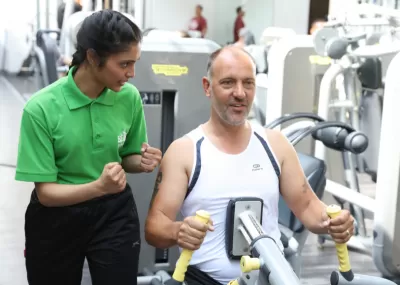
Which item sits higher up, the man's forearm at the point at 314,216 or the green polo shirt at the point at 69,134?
the green polo shirt at the point at 69,134

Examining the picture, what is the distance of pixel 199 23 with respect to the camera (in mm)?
12289

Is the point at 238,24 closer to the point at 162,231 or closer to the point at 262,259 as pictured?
the point at 162,231

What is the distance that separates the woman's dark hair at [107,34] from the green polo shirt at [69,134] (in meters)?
0.14

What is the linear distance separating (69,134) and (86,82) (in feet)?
0.55

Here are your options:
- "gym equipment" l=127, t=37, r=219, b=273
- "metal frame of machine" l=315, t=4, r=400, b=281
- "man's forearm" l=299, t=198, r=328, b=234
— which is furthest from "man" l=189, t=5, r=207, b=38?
"man's forearm" l=299, t=198, r=328, b=234

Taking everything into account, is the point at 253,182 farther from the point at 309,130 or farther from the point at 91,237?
the point at 309,130

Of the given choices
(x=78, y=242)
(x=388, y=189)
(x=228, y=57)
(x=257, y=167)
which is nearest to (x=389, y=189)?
(x=388, y=189)

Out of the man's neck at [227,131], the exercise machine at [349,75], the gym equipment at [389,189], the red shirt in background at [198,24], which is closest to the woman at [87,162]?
the man's neck at [227,131]

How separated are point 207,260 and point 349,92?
2125 mm

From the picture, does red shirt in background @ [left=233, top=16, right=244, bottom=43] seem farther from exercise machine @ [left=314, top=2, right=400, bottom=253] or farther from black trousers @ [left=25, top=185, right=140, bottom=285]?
black trousers @ [left=25, top=185, right=140, bottom=285]

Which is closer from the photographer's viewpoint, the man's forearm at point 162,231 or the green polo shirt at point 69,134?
the green polo shirt at point 69,134

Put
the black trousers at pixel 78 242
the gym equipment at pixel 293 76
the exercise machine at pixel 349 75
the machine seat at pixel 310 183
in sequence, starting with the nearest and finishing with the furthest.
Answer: the black trousers at pixel 78 242 → the machine seat at pixel 310 183 → the exercise machine at pixel 349 75 → the gym equipment at pixel 293 76

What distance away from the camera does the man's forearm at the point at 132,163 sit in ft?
6.05

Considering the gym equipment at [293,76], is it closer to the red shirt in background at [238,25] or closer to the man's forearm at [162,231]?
the man's forearm at [162,231]
